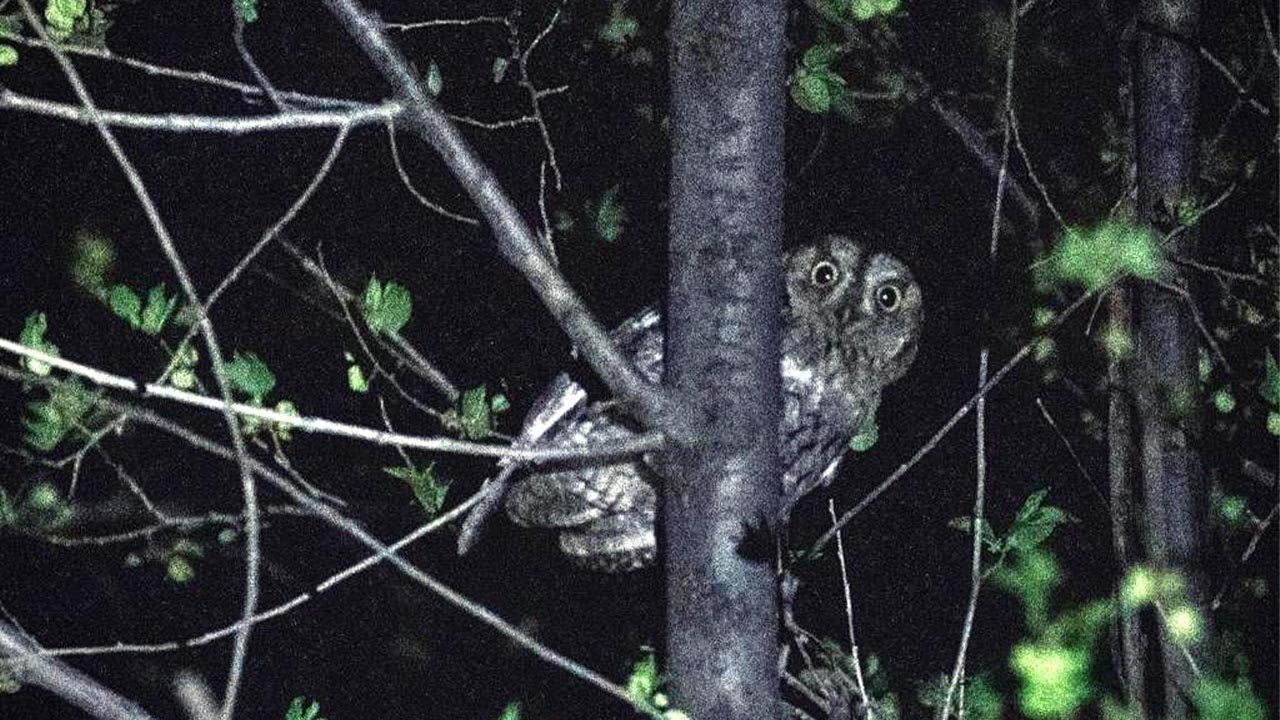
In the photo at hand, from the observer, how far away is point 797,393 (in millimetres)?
1897

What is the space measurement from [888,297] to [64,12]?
111 cm

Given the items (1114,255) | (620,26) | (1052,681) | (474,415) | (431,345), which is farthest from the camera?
(431,345)

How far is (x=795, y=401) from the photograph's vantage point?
1.89m

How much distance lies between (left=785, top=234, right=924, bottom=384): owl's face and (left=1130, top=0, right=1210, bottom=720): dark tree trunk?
537mm

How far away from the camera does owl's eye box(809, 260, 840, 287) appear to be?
1928mm

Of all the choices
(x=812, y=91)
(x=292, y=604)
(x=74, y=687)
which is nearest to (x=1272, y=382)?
(x=812, y=91)

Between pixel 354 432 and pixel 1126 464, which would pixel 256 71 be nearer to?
pixel 354 432

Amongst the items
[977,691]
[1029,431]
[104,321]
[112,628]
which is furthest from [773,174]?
[112,628]

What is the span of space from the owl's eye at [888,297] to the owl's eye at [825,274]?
0.08 m

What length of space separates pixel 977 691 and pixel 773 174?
24.7 inches

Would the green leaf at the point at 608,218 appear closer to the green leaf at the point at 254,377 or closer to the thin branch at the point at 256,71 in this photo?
the green leaf at the point at 254,377

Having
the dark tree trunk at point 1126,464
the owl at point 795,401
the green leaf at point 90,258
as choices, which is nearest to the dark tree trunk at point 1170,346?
the dark tree trunk at point 1126,464

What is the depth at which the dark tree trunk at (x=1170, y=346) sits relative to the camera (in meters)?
1.40

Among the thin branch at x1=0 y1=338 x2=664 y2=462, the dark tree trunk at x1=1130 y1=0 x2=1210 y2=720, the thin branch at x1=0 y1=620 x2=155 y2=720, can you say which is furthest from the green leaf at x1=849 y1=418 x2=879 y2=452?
the thin branch at x1=0 y1=620 x2=155 y2=720
